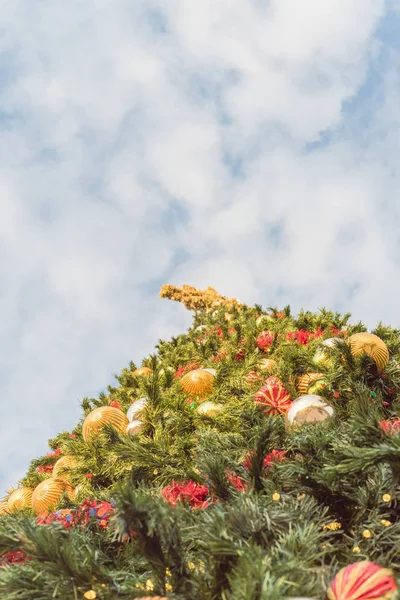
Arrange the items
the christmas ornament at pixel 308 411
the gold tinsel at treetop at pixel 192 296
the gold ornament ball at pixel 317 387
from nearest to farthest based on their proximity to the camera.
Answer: the christmas ornament at pixel 308 411, the gold ornament ball at pixel 317 387, the gold tinsel at treetop at pixel 192 296

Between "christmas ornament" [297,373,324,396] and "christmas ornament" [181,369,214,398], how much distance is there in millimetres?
982

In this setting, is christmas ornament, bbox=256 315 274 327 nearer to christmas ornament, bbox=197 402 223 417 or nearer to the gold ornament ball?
christmas ornament, bbox=197 402 223 417

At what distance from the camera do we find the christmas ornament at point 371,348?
4.92 meters

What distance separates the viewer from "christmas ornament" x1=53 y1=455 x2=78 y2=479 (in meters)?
5.55

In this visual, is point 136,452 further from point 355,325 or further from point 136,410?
point 355,325

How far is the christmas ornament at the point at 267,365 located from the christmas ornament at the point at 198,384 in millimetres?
544

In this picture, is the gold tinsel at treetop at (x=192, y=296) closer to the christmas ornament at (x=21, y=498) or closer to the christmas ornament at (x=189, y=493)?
the christmas ornament at (x=21, y=498)

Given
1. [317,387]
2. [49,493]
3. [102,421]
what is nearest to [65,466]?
[49,493]

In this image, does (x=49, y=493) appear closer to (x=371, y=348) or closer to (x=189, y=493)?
(x=189, y=493)

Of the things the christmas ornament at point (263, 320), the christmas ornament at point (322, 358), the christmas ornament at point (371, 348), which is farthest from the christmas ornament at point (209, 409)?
the christmas ornament at point (263, 320)

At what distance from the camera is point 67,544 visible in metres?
2.63

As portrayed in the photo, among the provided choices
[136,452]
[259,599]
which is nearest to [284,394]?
[136,452]

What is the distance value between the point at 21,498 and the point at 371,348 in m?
4.39

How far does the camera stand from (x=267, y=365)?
19.0 ft
